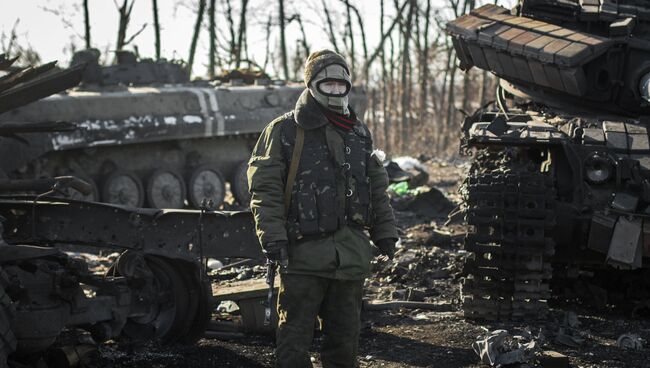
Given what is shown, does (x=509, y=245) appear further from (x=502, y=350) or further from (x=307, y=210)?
(x=307, y=210)

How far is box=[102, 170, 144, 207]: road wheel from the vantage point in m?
16.4

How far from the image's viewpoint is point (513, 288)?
8609mm

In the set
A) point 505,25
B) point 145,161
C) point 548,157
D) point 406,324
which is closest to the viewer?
point 406,324

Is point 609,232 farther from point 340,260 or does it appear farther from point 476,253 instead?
point 340,260

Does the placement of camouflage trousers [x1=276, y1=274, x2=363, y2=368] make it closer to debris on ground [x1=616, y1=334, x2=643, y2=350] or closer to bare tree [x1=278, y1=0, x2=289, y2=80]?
debris on ground [x1=616, y1=334, x2=643, y2=350]

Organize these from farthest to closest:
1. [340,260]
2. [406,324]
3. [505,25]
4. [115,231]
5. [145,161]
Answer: [145,161] → [505,25] → [406,324] → [115,231] → [340,260]

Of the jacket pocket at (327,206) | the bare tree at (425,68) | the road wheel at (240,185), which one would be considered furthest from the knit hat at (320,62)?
the bare tree at (425,68)

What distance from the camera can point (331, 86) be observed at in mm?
5887

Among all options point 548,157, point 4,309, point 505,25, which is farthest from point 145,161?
point 4,309

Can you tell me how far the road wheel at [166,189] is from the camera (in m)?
17.2

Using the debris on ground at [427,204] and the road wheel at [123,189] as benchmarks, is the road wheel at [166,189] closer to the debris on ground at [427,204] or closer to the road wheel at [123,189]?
the road wheel at [123,189]

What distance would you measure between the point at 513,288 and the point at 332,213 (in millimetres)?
3223

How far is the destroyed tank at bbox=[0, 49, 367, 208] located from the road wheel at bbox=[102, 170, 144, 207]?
0.05ft

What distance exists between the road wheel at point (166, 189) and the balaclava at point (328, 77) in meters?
11.4
